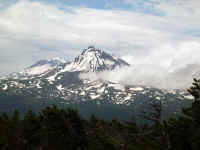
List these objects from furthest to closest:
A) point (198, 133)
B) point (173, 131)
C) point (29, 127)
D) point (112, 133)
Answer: point (29, 127) < point (173, 131) < point (198, 133) < point (112, 133)

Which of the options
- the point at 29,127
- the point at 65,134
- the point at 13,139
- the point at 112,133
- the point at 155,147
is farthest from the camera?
the point at 29,127

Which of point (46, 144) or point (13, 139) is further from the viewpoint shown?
point (46, 144)

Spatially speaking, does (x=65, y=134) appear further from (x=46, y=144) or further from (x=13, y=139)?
(x=13, y=139)

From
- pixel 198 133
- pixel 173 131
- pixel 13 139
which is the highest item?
pixel 198 133

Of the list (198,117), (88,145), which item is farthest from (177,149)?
(88,145)

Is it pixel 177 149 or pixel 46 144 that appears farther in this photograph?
pixel 46 144

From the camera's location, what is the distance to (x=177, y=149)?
1235 inches

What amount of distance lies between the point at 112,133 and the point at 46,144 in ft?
121

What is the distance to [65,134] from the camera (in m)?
49.8

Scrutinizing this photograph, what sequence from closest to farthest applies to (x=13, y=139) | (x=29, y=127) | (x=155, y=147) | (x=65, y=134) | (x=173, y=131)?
(x=155, y=147) < (x=173, y=131) < (x=13, y=139) < (x=65, y=134) < (x=29, y=127)

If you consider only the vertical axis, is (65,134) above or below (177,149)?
below

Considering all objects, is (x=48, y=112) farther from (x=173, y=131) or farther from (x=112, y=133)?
(x=112, y=133)

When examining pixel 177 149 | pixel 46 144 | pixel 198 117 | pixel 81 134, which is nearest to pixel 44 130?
pixel 46 144

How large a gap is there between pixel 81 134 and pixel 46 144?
259 inches
